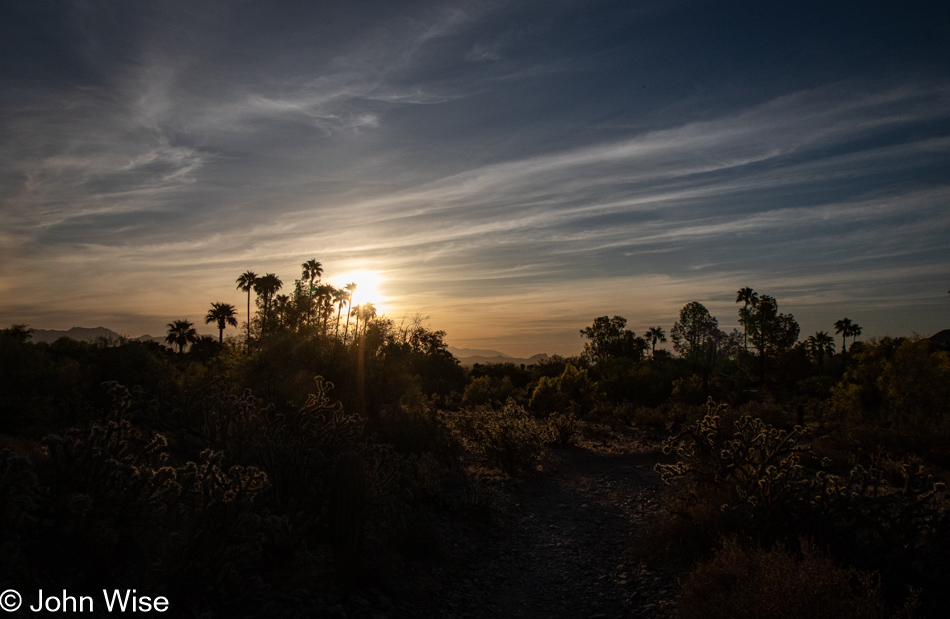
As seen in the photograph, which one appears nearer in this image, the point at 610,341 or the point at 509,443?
the point at 509,443

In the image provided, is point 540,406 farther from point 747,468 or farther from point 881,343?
point 747,468

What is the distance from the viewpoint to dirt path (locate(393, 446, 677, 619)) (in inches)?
283

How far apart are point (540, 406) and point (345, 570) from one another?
86.6 feet

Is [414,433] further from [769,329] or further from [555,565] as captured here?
[769,329]

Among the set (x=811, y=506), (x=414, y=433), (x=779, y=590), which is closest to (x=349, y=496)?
(x=779, y=590)

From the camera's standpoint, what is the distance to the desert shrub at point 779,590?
488 centimetres

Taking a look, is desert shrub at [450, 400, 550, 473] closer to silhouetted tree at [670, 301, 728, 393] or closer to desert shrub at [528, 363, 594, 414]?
desert shrub at [528, 363, 594, 414]

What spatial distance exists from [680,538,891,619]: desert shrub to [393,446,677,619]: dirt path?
2.66ft

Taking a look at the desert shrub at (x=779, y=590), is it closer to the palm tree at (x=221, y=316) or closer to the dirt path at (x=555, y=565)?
the dirt path at (x=555, y=565)

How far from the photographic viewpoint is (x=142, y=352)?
19469 millimetres

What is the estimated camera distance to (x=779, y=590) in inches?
205

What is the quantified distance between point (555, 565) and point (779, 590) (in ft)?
14.6

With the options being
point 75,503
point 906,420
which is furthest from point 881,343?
point 75,503

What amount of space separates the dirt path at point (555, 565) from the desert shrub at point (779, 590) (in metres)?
0.81
